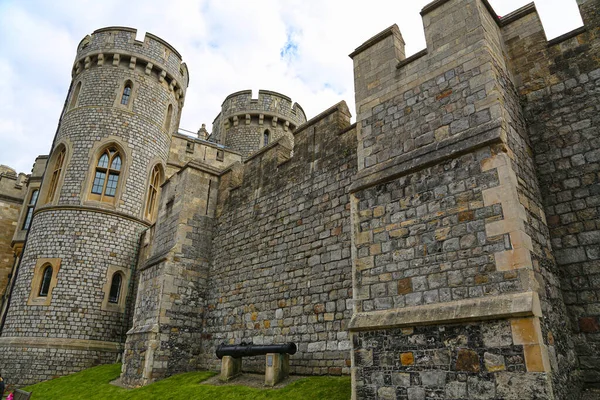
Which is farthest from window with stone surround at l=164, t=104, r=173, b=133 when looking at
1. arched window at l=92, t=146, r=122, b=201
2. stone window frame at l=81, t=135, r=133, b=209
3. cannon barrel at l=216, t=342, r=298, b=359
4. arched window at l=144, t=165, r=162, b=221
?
cannon barrel at l=216, t=342, r=298, b=359

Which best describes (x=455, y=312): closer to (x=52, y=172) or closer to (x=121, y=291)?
(x=121, y=291)

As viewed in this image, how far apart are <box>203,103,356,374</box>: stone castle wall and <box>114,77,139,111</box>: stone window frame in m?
8.48

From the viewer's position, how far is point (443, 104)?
5852mm

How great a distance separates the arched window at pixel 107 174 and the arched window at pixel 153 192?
1400 millimetres

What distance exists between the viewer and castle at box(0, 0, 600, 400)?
15.0 feet

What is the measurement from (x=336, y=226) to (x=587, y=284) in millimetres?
4225

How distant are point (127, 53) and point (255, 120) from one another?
8468 mm

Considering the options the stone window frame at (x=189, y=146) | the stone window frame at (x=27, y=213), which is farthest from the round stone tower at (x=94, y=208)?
the stone window frame at (x=27, y=213)

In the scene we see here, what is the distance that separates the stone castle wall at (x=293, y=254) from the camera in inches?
305

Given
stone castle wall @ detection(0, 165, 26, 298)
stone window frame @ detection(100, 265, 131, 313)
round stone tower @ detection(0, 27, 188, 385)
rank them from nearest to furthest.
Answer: round stone tower @ detection(0, 27, 188, 385) < stone window frame @ detection(100, 265, 131, 313) < stone castle wall @ detection(0, 165, 26, 298)

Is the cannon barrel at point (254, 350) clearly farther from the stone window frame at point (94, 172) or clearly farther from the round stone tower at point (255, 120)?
the round stone tower at point (255, 120)

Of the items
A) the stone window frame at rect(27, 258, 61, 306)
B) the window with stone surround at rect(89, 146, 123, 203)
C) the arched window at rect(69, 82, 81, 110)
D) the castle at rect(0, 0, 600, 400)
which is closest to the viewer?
the castle at rect(0, 0, 600, 400)

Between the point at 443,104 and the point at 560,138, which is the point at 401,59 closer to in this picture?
the point at 443,104

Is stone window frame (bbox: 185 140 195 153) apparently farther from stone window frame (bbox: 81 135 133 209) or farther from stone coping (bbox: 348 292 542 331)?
stone coping (bbox: 348 292 542 331)
